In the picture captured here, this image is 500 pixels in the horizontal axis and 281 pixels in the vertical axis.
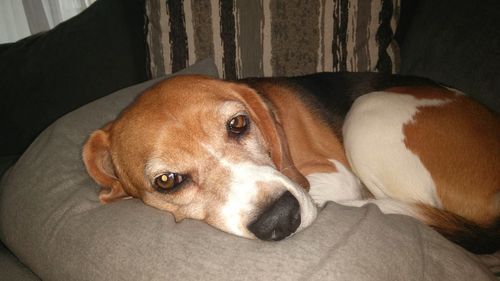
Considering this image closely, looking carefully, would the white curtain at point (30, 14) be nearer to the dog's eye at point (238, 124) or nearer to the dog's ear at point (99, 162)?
the dog's ear at point (99, 162)

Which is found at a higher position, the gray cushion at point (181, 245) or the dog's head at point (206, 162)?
the dog's head at point (206, 162)

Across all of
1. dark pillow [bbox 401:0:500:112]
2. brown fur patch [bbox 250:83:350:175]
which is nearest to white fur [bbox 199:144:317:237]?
brown fur patch [bbox 250:83:350:175]

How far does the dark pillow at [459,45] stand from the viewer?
7.37 ft

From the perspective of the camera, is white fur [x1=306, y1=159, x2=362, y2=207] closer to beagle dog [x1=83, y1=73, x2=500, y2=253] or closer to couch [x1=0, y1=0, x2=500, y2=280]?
beagle dog [x1=83, y1=73, x2=500, y2=253]

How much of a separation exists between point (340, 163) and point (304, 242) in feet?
3.68

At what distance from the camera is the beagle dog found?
62.1 inches

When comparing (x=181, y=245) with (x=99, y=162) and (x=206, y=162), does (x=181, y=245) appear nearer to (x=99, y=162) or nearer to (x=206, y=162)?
(x=206, y=162)

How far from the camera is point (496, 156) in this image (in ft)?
6.35

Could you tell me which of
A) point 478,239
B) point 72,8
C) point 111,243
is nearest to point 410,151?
point 478,239

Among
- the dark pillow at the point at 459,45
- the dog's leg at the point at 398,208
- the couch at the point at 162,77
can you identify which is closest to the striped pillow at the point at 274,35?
the couch at the point at 162,77

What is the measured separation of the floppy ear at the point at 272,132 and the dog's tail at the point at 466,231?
2.23 ft

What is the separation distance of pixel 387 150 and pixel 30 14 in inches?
194

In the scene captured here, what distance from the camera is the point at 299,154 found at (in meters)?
2.36

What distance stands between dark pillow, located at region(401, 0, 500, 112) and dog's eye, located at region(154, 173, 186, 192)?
207 centimetres
